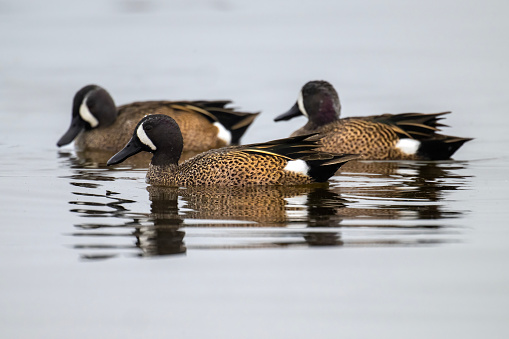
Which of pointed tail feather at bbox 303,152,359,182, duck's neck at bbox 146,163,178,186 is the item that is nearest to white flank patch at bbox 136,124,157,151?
duck's neck at bbox 146,163,178,186

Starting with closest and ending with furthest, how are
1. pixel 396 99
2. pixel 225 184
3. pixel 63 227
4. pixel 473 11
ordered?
1. pixel 63 227
2. pixel 225 184
3. pixel 396 99
4. pixel 473 11

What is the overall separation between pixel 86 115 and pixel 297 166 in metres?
4.83

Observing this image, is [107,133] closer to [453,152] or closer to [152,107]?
[152,107]

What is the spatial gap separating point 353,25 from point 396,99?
20.7 ft

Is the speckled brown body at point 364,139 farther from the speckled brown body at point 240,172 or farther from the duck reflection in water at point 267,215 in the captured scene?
the speckled brown body at point 240,172

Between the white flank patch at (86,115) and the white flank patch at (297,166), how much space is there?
474 centimetres

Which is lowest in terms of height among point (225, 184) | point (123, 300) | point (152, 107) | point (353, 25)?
point (123, 300)

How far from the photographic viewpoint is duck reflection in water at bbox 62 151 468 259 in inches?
263

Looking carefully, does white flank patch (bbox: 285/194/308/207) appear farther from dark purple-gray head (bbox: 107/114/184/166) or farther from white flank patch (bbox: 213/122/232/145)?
white flank patch (bbox: 213/122/232/145)

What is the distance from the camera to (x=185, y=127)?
42.4 feet

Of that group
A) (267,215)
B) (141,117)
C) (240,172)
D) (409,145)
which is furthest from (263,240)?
(141,117)

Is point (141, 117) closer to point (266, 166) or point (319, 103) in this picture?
point (319, 103)

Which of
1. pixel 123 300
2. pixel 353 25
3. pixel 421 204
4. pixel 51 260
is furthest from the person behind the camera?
pixel 353 25

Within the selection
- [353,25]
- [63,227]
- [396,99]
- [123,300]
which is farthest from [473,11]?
[123,300]
